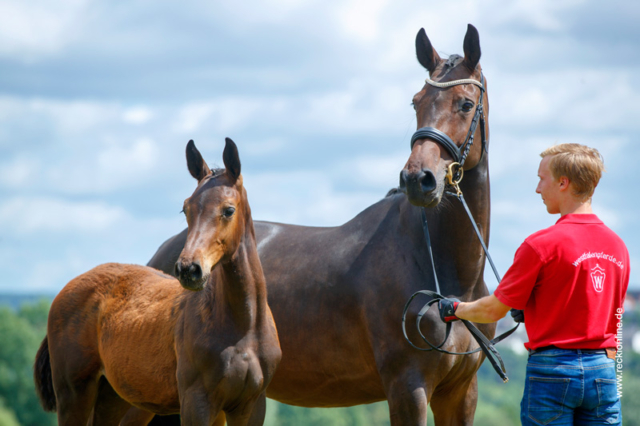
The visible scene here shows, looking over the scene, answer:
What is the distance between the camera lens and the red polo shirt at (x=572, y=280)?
3.65 m

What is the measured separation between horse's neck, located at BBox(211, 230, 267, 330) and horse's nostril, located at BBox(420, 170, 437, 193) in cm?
138

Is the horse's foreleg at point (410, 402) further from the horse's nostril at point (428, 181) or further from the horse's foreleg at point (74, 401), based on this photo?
the horse's foreleg at point (74, 401)

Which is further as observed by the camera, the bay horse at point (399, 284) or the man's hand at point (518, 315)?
the bay horse at point (399, 284)

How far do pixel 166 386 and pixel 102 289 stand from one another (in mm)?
1279

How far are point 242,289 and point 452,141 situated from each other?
171 centimetres

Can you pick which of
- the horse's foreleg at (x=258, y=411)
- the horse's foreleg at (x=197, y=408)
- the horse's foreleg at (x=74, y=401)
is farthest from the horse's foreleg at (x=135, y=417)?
the horse's foreleg at (x=197, y=408)

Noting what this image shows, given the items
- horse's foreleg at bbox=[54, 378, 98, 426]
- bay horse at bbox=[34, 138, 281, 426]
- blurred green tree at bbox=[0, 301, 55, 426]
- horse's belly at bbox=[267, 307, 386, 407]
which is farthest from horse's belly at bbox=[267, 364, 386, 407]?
blurred green tree at bbox=[0, 301, 55, 426]

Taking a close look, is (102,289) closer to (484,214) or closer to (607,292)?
(484,214)

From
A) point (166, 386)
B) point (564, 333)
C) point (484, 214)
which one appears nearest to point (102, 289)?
point (166, 386)

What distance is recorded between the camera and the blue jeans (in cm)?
360

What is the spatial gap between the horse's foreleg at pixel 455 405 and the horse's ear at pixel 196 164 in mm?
2255

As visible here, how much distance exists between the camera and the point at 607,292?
3703 mm

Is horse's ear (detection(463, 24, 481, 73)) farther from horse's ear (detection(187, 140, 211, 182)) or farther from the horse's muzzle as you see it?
horse's ear (detection(187, 140, 211, 182))

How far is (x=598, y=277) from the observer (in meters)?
3.65
